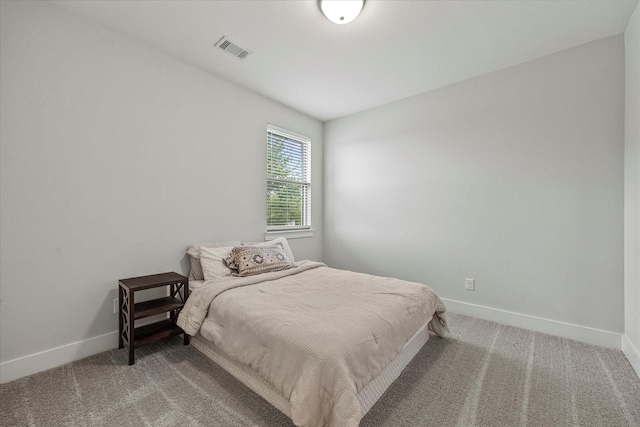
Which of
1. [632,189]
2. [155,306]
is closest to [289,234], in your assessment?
[155,306]

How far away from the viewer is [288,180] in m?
3.85

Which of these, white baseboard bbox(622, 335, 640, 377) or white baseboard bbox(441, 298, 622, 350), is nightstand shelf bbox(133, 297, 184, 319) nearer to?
white baseboard bbox(441, 298, 622, 350)

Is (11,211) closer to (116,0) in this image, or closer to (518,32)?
(116,0)

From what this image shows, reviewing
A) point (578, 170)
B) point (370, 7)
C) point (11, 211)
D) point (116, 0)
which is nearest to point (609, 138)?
point (578, 170)

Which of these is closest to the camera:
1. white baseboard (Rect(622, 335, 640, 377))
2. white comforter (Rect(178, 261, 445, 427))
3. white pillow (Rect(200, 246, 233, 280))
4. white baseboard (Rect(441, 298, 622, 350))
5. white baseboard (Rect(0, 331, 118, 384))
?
white comforter (Rect(178, 261, 445, 427))

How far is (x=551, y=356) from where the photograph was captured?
215cm

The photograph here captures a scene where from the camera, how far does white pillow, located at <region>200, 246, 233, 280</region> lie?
254cm

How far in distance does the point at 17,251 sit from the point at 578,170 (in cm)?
451

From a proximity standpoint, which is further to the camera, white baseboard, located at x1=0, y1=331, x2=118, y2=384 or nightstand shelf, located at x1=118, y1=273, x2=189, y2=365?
nightstand shelf, located at x1=118, y1=273, x2=189, y2=365

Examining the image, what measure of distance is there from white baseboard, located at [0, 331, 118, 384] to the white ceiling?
2562mm

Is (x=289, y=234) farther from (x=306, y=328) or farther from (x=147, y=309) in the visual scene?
(x=306, y=328)

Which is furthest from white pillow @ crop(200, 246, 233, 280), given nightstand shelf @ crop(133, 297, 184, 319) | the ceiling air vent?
the ceiling air vent

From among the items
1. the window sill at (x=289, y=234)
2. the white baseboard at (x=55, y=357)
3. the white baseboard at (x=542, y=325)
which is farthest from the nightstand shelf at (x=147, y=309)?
the white baseboard at (x=542, y=325)

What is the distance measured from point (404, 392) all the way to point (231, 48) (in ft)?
10.1
